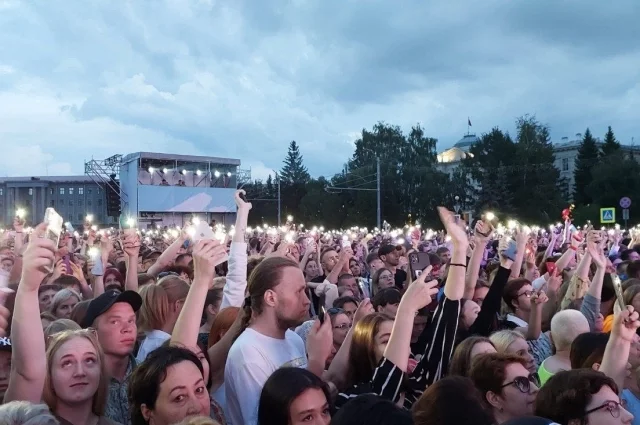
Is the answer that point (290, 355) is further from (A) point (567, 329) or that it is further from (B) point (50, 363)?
(A) point (567, 329)

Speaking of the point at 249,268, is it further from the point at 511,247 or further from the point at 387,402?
the point at 387,402

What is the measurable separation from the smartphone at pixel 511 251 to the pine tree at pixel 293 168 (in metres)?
82.4

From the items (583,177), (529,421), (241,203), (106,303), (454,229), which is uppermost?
(583,177)

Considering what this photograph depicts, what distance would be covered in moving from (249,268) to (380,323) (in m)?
3.53

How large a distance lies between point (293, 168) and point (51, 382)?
8906 cm

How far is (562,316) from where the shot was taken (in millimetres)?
4922

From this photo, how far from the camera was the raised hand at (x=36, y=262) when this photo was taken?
118 inches

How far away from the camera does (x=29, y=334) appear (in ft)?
9.91

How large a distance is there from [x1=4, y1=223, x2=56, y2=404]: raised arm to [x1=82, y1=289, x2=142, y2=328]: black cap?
108 centimetres

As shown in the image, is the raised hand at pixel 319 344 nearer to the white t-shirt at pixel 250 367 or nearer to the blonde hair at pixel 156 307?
the white t-shirt at pixel 250 367

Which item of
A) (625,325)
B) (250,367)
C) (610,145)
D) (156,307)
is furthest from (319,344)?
(610,145)

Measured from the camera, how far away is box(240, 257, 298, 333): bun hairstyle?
13.0 feet

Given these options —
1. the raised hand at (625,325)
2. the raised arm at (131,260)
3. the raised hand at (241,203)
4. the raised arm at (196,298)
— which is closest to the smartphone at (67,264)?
the raised arm at (131,260)

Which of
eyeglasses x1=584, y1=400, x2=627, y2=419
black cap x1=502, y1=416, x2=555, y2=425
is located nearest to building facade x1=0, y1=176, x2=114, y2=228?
eyeglasses x1=584, y1=400, x2=627, y2=419
